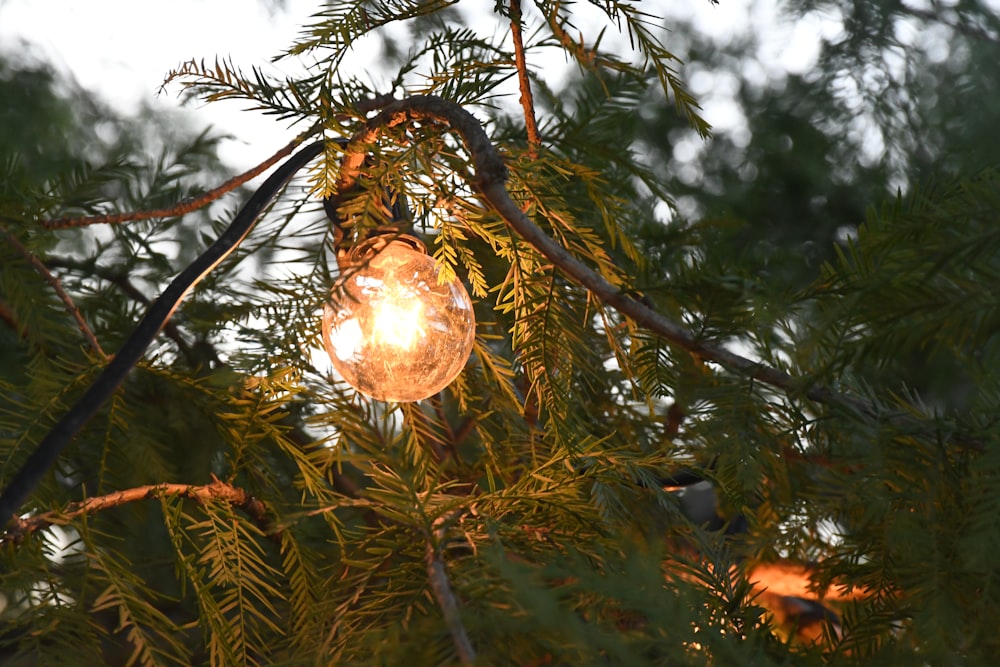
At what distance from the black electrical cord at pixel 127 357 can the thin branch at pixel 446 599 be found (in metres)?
0.12

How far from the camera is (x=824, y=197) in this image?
0.89 metres

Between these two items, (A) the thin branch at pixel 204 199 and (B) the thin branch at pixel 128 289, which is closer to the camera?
(A) the thin branch at pixel 204 199

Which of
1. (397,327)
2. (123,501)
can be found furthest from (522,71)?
(123,501)

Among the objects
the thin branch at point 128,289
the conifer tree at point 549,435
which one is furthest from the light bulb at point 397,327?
the thin branch at point 128,289

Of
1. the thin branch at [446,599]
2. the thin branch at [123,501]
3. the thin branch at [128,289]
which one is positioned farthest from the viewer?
the thin branch at [128,289]

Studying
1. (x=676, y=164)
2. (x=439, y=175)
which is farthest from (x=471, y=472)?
(x=676, y=164)

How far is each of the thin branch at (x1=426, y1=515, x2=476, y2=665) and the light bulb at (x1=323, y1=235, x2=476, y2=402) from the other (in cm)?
8

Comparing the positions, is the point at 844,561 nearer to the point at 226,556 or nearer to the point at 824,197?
the point at 226,556

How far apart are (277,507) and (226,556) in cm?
6

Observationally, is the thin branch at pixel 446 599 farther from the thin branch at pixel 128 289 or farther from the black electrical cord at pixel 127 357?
the thin branch at pixel 128 289

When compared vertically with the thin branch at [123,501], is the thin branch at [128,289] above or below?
above

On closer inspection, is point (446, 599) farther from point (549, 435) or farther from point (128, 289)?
point (128, 289)

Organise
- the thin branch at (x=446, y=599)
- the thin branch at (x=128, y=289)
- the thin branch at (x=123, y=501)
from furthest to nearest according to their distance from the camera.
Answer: the thin branch at (x=128, y=289), the thin branch at (x=123, y=501), the thin branch at (x=446, y=599)

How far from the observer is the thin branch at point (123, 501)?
13.4 inches
